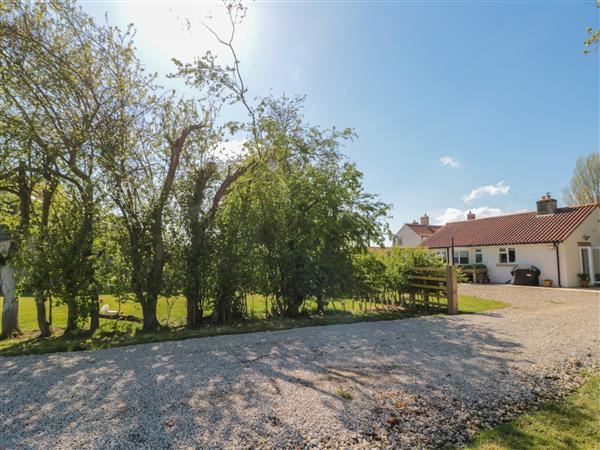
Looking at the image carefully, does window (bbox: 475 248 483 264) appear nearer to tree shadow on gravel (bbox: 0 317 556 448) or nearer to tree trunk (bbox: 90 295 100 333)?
tree shadow on gravel (bbox: 0 317 556 448)

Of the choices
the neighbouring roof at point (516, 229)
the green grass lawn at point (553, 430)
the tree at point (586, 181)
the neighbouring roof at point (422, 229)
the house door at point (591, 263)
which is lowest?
the green grass lawn at point (553, 430)

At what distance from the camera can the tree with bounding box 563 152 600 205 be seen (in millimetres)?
30062

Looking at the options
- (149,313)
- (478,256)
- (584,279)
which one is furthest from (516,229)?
(149,313)

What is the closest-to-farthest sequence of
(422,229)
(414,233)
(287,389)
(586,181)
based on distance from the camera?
(287,389) → (586,181) → (414,233) → (422,229)

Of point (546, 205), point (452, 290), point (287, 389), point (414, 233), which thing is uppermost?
point (546, 205)

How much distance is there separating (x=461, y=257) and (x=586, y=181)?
17.0 metres

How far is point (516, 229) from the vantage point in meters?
22.0

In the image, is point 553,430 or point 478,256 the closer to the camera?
point 553,430

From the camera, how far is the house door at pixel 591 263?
18.5 meters

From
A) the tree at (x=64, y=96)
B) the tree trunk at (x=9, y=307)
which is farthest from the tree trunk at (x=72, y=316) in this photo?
the tree trunk at (x=9, y=307)

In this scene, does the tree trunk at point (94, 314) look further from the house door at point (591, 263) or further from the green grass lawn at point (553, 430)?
the house door at point (591, 263)

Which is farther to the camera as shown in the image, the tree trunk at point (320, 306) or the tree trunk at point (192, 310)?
the tree trunk at point (320, 306)

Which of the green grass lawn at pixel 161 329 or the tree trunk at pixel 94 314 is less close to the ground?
the tree trunk at pixel 94 314

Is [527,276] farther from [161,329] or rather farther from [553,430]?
[161,329]
